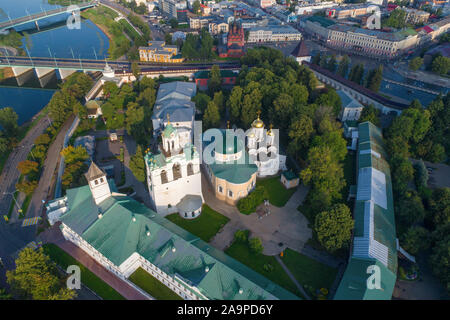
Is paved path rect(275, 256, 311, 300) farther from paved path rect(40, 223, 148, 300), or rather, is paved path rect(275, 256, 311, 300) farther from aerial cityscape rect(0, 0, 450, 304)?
paved path rect(40, 223, 148, 300)

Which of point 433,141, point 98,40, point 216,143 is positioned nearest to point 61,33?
point 98,40

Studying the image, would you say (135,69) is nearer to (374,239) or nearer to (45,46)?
(45,46)

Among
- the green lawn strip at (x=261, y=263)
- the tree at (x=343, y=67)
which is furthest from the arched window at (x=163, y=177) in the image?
the tree at (x=343, y=67)

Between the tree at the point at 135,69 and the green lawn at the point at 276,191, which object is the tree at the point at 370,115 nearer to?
the green lawn at the point at 276,191

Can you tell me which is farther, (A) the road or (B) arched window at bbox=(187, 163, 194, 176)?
(A) the road

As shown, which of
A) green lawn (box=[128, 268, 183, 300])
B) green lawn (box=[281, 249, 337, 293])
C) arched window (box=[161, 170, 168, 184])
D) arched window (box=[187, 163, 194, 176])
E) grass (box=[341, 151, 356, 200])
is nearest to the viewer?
green lawn (box=[128, 268, 183, 300])

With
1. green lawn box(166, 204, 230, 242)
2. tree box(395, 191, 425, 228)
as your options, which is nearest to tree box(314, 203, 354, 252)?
tree box(395, 191, 425, 228)

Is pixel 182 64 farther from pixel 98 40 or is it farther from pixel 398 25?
pixel 398 25

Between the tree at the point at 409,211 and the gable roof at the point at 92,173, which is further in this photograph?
the tree at the point at 409,211

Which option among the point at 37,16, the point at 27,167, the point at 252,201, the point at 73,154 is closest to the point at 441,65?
the point at 252,201
